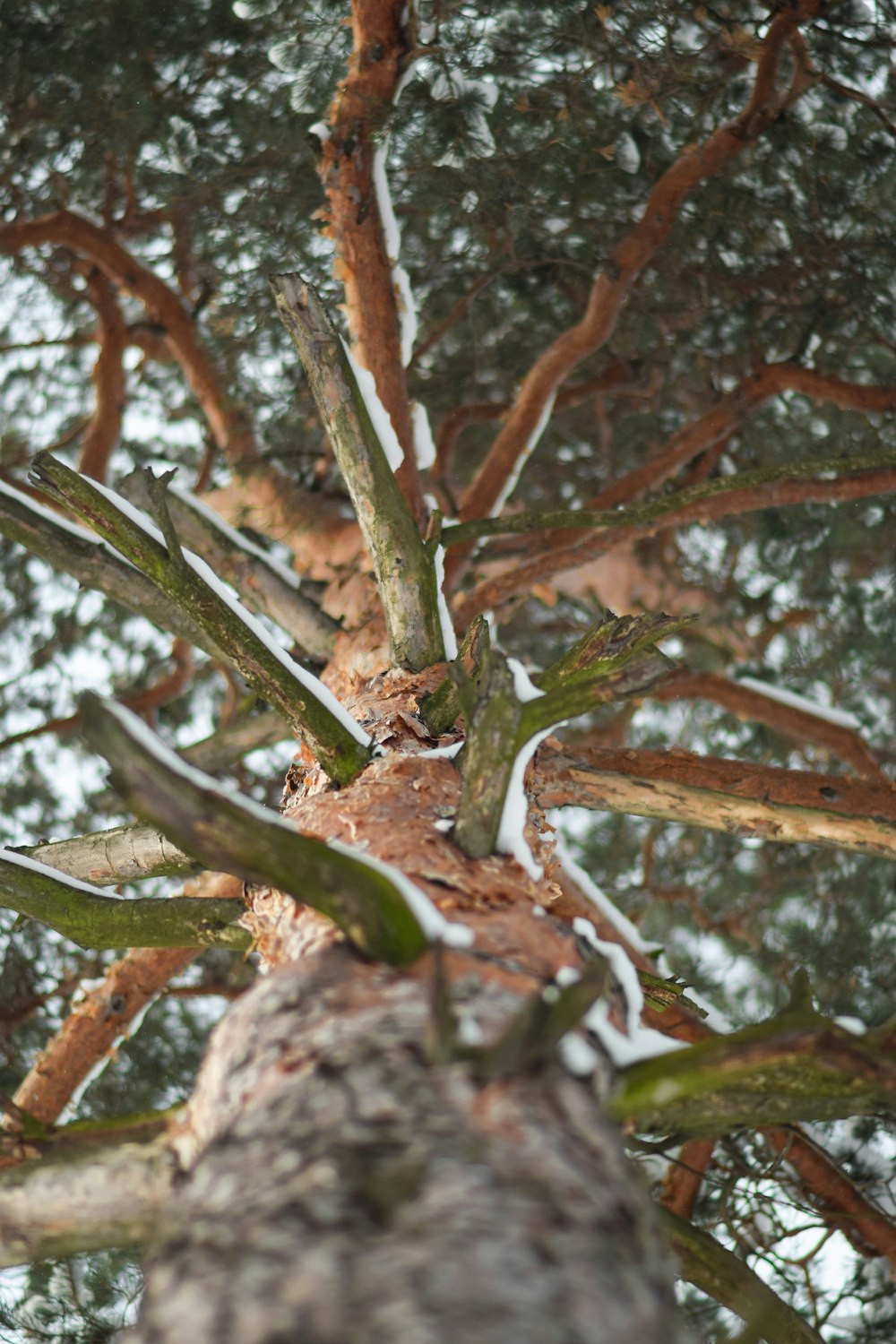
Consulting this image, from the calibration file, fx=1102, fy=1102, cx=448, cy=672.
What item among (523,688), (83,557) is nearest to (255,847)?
(523,688)

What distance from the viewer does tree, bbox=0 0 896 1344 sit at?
1.06 meters

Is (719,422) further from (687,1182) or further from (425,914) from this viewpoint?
(425,914)

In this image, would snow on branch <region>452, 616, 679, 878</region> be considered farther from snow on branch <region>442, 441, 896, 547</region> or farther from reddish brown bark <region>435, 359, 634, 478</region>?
reddish brown bark <region>435, 359, 634, 478</region>

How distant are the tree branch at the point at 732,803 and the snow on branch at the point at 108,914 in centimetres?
105

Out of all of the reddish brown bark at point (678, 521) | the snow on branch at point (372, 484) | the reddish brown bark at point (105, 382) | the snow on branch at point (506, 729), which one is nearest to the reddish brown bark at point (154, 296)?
the reddish brown bark at point (105, 382)

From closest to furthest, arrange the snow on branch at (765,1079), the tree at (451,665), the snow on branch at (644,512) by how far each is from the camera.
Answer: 1. the tree at (451,665)
2. the snow on branch at (765,1079)
3. the snow on branch at (644,512)

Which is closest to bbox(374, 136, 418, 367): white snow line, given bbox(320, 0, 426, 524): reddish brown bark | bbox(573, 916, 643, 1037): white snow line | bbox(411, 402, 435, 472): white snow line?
bbox(320, 0, 426, 524): reddish brown bark

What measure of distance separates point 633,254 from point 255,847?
9.34 feet

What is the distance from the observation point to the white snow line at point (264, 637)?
81.2 inches

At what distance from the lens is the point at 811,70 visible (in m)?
3.29

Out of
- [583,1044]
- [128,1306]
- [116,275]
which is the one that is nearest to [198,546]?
[116,275]

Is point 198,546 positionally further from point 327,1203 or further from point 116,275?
point 327,1203

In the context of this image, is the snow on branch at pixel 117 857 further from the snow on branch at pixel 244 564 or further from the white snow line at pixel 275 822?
the white snow line at pixel 275 822

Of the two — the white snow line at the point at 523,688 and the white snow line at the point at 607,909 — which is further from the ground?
the white snow line at the point at 607,909
